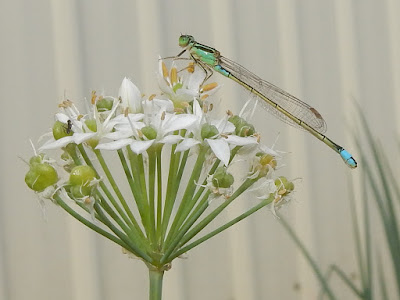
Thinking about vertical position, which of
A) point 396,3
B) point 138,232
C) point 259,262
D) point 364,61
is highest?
point 396,3

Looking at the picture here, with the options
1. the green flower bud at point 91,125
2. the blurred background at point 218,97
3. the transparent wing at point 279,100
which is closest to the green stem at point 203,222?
the green flower bud at point 91,125

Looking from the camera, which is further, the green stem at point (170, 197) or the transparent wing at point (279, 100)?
the transparent wing at point (279, 100)

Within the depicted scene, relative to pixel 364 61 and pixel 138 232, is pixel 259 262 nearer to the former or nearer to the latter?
pixel 364 61

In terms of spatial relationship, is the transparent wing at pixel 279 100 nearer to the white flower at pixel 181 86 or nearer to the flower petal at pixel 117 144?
the white flower at pixel 181 86

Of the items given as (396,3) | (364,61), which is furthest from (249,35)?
(396,3)

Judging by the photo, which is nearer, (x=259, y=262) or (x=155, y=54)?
(x=155, y=54)

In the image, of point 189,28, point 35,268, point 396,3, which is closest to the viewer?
point 35,268
